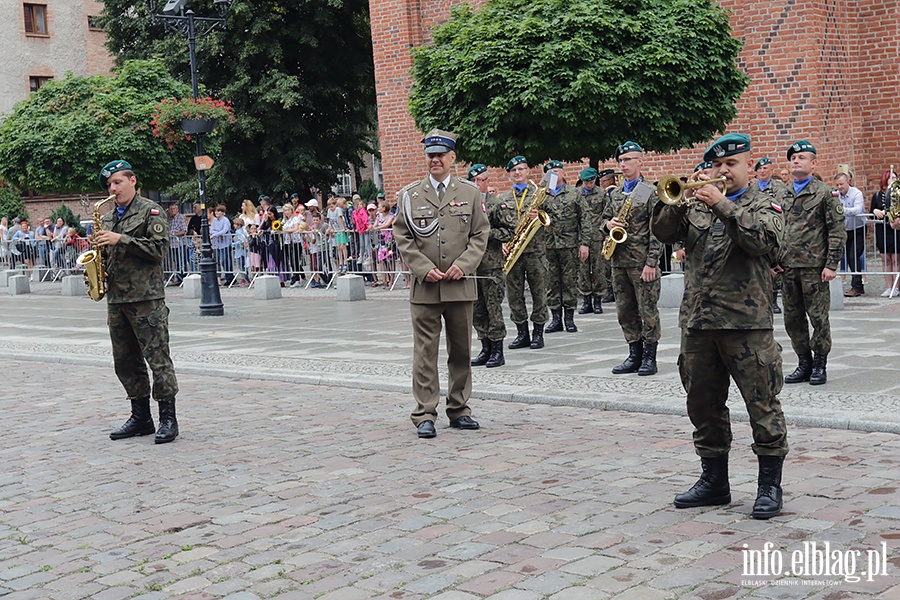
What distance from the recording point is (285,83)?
3172cm

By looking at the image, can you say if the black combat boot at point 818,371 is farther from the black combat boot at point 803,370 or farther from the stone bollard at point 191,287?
the stone bollard at point 191,287

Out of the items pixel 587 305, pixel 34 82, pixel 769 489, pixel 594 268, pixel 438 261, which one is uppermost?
pixel 34 82

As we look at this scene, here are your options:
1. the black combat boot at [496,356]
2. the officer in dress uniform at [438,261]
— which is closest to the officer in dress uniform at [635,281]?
the black combat boot at [496,356]

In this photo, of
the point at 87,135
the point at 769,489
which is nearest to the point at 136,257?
the point at 769,489

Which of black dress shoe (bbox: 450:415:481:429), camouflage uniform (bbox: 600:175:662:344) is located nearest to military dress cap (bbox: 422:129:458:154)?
black dress shoe (bbox: 450:415:481:429)

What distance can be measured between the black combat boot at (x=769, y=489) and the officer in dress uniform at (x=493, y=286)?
5.42m

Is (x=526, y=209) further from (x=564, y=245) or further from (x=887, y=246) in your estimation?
(x=887, y=246)

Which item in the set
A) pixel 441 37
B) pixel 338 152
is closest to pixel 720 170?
pixel 441 37

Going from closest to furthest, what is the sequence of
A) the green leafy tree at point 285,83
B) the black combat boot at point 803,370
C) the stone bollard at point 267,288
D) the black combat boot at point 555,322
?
the black combat boot at point 803,370 → the black combat boot at point 555,322 → the stone bollard at point 267,288 → the green leafy tree at point 285,83

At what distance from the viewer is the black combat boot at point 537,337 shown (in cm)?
1255

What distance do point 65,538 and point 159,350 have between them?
8.58ft

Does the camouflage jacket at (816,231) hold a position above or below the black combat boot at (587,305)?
above

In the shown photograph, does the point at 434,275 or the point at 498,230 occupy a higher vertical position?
the point at 498,230

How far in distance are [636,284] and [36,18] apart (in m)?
49.3
